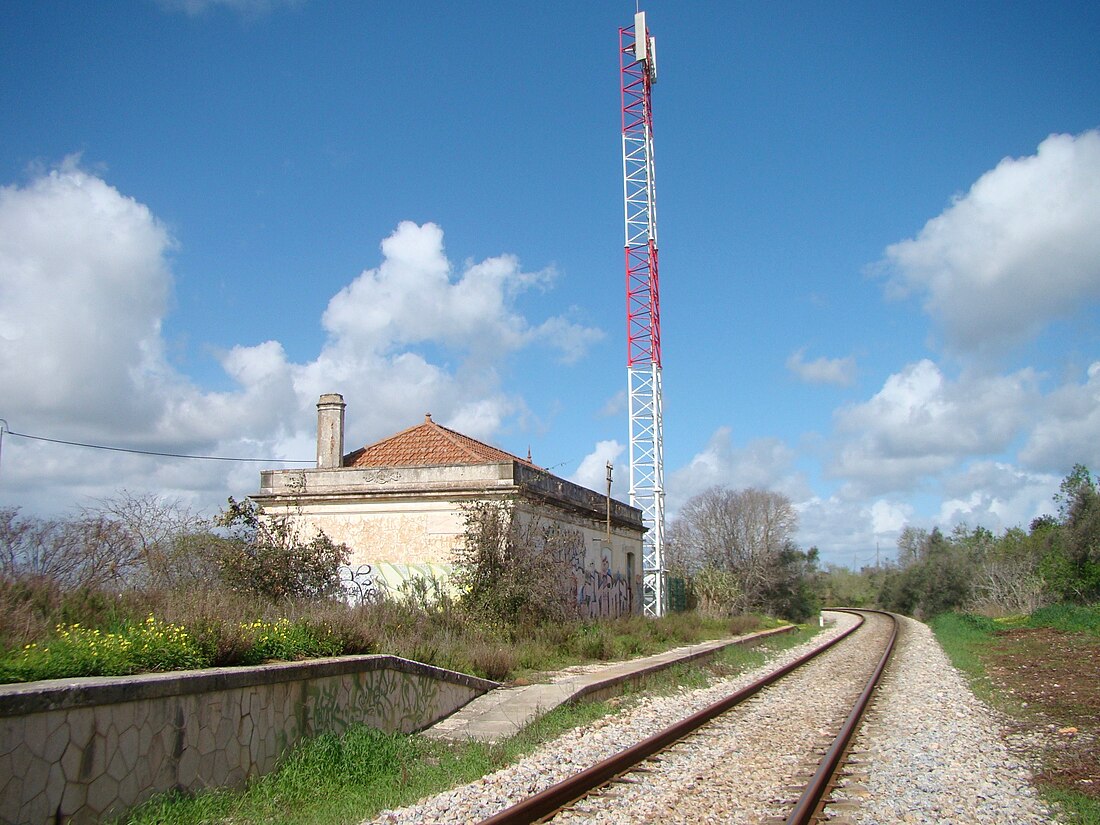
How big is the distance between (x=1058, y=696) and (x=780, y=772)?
29.1 ft

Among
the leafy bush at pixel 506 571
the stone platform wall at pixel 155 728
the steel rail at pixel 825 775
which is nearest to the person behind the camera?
the stone platform wall at pixel 155 728

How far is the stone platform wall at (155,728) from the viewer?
568cm

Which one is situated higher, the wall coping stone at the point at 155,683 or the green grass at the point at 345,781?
the wall coping stone at the point at 155,683

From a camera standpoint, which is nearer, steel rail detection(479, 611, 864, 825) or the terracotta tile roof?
steel rail detection(479, 611, 864, 825)

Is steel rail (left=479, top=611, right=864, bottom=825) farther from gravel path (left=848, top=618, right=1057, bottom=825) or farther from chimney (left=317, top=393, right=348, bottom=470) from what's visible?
chimney (left=317, top=393, right=348, bottom=470)

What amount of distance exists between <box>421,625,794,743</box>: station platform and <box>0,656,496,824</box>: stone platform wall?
142 cm

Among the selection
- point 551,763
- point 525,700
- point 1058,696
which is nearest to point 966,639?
point 1058,696

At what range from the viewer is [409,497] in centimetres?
2308

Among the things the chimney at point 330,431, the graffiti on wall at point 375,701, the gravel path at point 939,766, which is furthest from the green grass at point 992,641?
the chimney at point 330,431

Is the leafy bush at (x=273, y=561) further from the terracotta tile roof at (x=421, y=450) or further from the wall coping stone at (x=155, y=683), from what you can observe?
the wall coping stone at (x=155, y=683)

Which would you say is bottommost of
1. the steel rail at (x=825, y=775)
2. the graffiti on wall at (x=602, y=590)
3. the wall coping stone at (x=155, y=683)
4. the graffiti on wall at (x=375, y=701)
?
the steel rail at (x=825, y=775)

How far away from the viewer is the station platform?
1066 centimetres

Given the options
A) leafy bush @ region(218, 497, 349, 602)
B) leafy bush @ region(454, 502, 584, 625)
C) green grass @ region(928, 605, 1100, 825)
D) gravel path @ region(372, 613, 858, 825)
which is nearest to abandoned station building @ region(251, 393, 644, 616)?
leafy bush @ region(454, 502, 584, 625)

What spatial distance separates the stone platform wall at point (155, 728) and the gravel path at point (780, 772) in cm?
154
